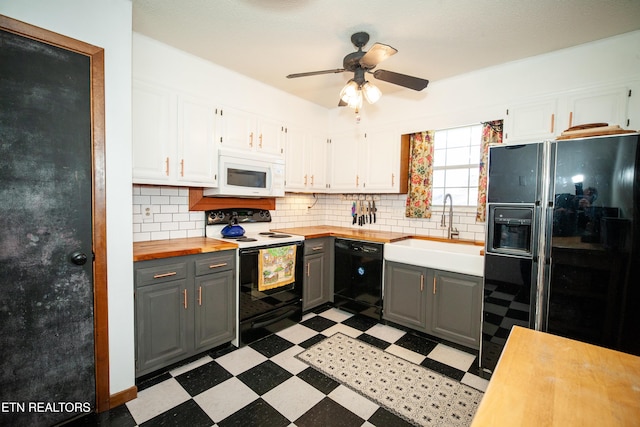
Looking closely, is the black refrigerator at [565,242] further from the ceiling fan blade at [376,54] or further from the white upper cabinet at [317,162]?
the white upper cabinet at [317,162]

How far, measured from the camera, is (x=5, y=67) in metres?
1.44

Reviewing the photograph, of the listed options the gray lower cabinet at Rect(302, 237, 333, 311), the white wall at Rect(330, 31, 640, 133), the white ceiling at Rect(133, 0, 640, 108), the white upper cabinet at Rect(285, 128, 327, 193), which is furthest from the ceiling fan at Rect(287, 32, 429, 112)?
the gray lower cabinet at Rect(302, 237, 333, 311)

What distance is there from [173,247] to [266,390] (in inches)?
49.5

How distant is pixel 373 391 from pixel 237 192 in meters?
2.04

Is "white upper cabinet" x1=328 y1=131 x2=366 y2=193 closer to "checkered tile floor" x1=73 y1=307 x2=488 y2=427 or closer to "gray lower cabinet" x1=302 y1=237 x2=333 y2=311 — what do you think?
"gray lower cabinet" x1=302 y1=237 x2=333 y2=311

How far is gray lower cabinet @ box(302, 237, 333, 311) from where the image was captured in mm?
3240

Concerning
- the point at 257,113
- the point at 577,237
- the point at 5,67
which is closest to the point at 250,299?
the point at 257,113

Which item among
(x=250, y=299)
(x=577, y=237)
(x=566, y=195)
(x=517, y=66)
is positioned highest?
(x=517, y=66)

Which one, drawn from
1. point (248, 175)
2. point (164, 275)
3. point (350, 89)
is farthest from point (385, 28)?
point (164, 275)

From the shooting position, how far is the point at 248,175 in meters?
2.96

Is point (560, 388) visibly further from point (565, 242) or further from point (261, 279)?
point (261, 279)

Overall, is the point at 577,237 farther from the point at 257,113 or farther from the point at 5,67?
the point at 5,67

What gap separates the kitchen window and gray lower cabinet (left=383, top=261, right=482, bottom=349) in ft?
3.30

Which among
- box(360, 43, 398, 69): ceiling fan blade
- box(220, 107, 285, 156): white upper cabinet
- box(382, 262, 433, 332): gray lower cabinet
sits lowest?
box(382, 262, 433, 332): gray lower cabinet
